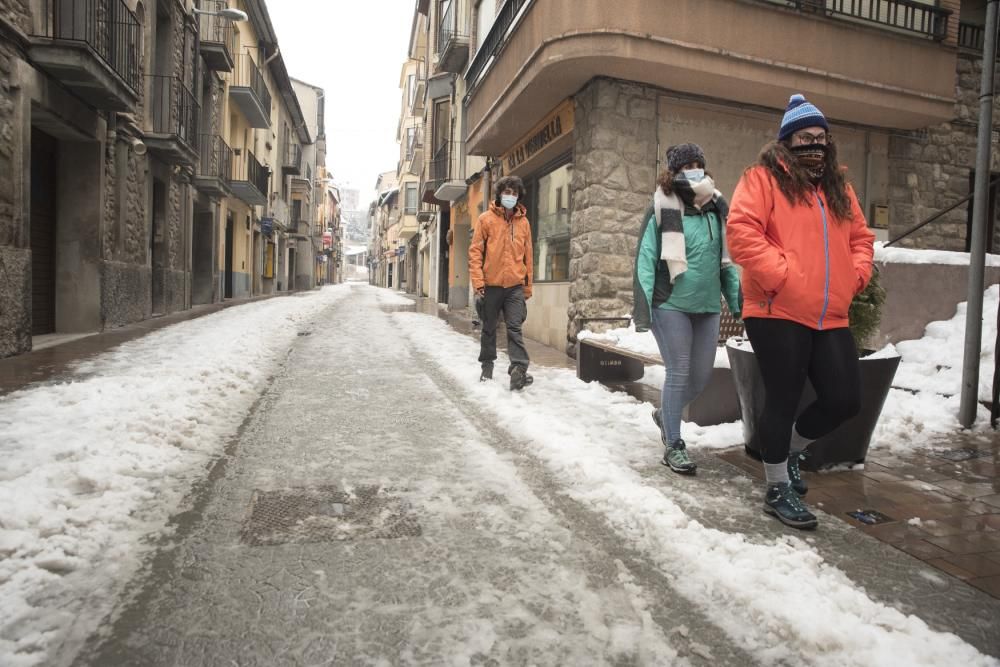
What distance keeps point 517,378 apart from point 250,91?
18.8 m

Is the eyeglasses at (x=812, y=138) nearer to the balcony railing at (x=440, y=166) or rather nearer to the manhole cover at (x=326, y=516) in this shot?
the manhole cover at (x=326, y=516)

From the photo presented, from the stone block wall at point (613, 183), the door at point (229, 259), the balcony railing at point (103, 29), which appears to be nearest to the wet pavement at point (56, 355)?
the balcony railing at point (103, 29)

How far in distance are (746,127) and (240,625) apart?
339 inches

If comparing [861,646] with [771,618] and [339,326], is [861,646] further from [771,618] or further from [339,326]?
[339,326]

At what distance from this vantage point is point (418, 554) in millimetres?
2457

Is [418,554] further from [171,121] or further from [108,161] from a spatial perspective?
[171,121]

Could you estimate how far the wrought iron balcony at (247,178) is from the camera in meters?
21.5

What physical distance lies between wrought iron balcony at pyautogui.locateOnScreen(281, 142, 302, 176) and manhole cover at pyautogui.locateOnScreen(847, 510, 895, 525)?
111ft

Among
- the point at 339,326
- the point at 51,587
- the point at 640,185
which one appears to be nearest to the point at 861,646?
the point at 51,587

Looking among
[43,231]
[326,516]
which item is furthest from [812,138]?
[43,231]

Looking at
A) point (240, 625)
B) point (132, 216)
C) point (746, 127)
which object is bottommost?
point (240, 625)

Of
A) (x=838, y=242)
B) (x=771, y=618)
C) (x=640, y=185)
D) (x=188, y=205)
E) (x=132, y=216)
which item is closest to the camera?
(x=771, y=618)

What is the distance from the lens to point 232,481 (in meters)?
3.26

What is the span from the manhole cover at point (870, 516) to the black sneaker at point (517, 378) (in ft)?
10.5
